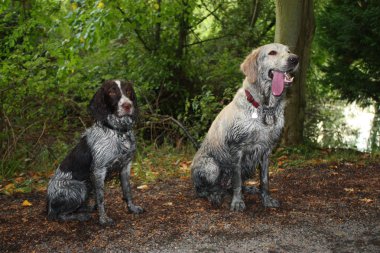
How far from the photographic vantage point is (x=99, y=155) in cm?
495

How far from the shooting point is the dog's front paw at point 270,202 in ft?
17.9

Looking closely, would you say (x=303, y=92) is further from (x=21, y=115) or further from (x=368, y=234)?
(x=21, y=115)

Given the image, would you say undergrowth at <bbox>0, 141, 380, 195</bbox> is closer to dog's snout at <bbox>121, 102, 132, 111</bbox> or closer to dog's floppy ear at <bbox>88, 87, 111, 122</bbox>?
dog's floppy ear at <bbox>88, 87, 111, 122</bbox>

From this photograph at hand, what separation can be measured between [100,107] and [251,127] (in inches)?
66.7

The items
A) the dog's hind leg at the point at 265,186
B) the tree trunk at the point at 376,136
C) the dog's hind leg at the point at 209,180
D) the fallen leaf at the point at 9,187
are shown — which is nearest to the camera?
the dog's hind leg at the point at 265,186

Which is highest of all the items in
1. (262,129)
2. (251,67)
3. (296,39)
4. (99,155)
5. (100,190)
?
(296,39)

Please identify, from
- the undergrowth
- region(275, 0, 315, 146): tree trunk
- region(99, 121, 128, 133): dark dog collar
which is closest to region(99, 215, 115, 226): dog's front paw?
region(99, 121, 128, 133): dark dog collar

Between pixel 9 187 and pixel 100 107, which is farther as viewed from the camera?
pixel 9 187

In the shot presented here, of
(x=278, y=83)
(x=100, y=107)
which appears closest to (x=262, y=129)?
(x=278, y=83)

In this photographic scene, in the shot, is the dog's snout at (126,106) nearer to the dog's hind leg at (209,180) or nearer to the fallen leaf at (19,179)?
the dog's hind leg at (209,180)

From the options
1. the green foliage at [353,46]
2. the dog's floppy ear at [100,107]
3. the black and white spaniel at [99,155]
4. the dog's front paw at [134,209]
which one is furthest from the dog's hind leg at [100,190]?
the green foliage at [353,46]

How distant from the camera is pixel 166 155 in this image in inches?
362

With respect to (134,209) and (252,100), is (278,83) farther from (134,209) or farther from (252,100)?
(134,209)

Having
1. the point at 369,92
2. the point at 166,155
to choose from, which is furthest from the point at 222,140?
the point at 369,92
